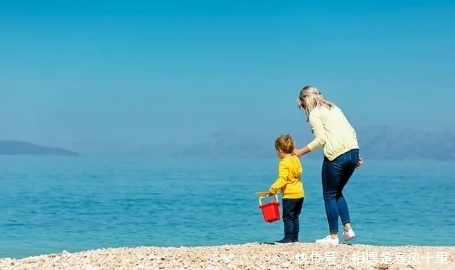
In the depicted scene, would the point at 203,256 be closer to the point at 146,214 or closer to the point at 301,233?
the point at 301,233

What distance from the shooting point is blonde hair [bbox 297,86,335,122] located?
923cm

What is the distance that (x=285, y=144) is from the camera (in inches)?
364

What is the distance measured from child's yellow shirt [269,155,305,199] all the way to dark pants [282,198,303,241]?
0.07m

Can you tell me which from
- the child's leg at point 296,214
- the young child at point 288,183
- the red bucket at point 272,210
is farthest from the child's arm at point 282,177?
the child's leg at point 296,214

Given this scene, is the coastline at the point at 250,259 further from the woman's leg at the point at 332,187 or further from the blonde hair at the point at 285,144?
the blonde hair at the point at 285,144

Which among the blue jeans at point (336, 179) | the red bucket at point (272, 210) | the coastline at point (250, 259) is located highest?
the blue jeans at point (336, 179)

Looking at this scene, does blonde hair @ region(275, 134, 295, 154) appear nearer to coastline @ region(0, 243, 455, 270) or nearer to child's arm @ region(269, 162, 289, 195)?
child's arm @ region(269, 162, 289, 195)

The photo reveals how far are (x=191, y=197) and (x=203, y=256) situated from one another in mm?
26750

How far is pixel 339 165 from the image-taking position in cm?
919

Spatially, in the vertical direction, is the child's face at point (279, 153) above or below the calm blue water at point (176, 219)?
below

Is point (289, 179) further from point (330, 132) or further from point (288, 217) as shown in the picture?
point (330, 132)

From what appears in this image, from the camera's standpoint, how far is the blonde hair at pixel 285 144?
9.26 meters

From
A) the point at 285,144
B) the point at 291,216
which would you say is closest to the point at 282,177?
the point at 285,144

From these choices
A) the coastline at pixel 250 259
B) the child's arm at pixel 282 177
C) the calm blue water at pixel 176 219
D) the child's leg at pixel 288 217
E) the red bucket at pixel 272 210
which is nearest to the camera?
the coastline at pixel 250 259
